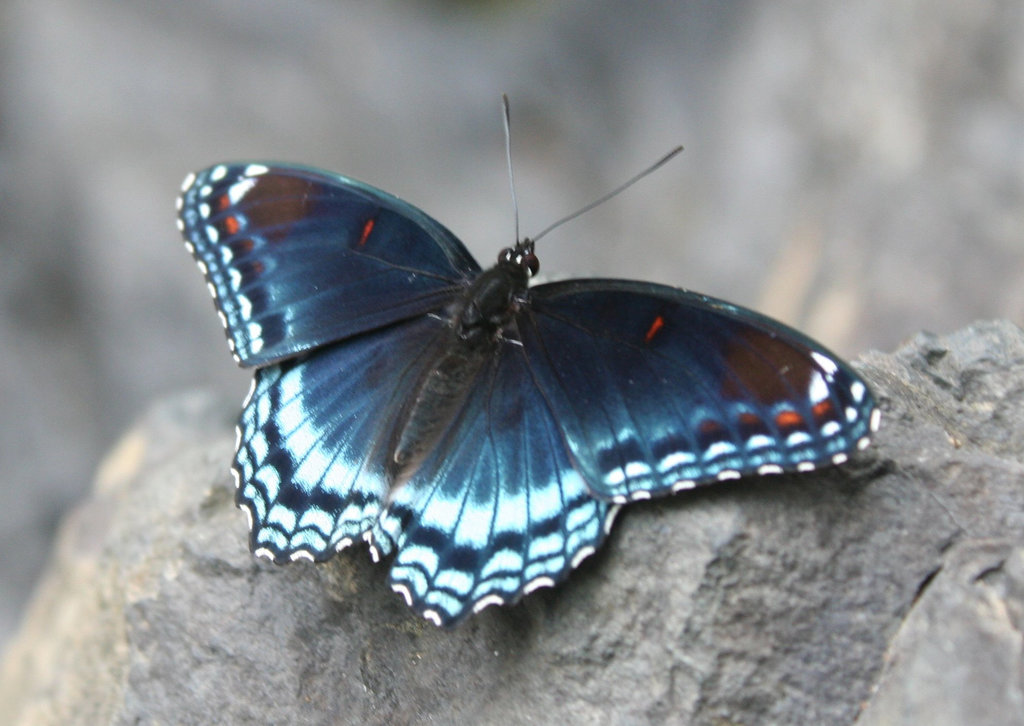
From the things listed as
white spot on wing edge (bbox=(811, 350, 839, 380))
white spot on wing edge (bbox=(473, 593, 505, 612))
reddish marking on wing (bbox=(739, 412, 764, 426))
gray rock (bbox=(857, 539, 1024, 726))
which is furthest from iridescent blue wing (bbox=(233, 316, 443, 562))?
gray rock (bbox=(857, 539, 1024, 726))

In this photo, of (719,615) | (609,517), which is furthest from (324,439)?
(719,615)

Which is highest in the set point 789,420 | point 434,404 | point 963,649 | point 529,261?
point 529,261

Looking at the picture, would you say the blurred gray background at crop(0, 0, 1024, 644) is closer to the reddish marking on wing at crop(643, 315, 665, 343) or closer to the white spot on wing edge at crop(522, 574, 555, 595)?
the reddish marking on wing at crop(643, 315, 665, 343)

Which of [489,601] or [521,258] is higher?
[521,258]

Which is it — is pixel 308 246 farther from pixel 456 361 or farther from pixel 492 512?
pixel 492 512

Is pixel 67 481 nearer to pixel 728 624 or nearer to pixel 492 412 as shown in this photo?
pixel 492 412

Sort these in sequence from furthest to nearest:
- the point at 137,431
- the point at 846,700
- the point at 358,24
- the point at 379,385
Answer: the point at 358,24 → the point at 137,431 → the point at 379,385 → the point at 846,700

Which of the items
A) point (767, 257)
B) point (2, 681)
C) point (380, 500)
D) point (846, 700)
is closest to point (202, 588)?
point (380, 500)
